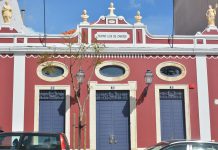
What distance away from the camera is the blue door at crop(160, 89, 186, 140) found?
66.9 feet

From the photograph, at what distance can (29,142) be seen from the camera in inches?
457

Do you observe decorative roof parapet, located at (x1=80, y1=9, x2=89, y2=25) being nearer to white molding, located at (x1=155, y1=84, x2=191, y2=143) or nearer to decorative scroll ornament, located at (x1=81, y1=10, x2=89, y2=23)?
decorative scroll ornament, located at (x1=81, y1=10, x2=89, y2=23)

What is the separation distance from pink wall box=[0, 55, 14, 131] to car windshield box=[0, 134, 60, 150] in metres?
8.41

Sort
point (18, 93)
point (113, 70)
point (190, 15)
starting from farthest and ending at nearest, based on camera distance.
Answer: point (190, 15) → point (113, 70) → point (18, 93)

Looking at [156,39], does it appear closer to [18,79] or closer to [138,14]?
[138,14]

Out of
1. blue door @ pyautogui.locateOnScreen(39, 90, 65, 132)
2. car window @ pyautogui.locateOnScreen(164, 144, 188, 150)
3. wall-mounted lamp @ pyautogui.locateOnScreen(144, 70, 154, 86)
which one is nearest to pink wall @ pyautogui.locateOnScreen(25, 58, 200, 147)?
wall-mounted lamp @ pyautogui.locateOnScreen(144, 70, 154, 86)

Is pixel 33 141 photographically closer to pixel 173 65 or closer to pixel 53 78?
pixel 53 78

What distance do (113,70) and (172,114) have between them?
3.49 meters

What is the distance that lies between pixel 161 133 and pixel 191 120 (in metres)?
1.54

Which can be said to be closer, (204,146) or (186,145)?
(186,145)

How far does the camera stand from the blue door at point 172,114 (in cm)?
2041

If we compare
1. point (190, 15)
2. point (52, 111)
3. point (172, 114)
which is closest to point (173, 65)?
point (172, 114)

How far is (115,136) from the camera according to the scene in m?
20.3

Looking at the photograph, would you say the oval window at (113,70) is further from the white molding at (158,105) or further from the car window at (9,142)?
the car window at (9,142)
